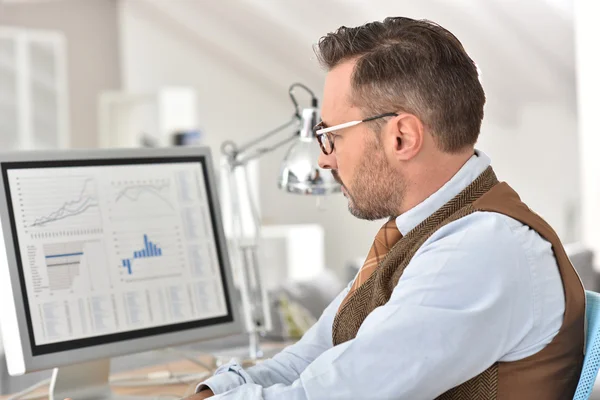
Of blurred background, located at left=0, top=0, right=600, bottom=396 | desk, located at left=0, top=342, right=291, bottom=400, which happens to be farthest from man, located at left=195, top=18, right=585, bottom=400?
blurred background, located at left=0, top=0, right=600, bottom=396

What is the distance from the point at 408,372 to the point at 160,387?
0.82 meters

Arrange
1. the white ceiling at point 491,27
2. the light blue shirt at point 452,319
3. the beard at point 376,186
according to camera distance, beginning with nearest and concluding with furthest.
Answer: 1. the light blue shirt at point 452,319
2. the beard at point 376,186
3. the white ceiling at point 491,27

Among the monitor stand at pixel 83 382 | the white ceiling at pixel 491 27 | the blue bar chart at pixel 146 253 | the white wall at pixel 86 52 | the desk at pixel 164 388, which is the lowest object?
the desk at pixel 164 388

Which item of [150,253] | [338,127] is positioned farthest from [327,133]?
[150,253]

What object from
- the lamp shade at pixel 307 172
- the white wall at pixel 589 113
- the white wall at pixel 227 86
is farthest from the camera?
the white wall at pixel 227 86

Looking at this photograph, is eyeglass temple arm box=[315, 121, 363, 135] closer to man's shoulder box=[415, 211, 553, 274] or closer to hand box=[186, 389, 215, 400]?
man's shoulder box=[415, 211, 553, 274]

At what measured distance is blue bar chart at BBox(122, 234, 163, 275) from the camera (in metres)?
1.70

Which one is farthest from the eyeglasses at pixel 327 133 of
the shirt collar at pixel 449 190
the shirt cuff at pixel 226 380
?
the shirt cuff at pixel 226 380

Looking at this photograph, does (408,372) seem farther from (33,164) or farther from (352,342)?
(33,164)

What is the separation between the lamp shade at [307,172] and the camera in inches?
77.8

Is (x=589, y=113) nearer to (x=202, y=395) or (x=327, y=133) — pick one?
(x=327, y=133)

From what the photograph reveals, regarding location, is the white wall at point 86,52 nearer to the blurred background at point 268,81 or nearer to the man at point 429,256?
the blurred background at point 268,81

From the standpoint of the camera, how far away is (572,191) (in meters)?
5.14

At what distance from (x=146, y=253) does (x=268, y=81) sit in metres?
6.89
